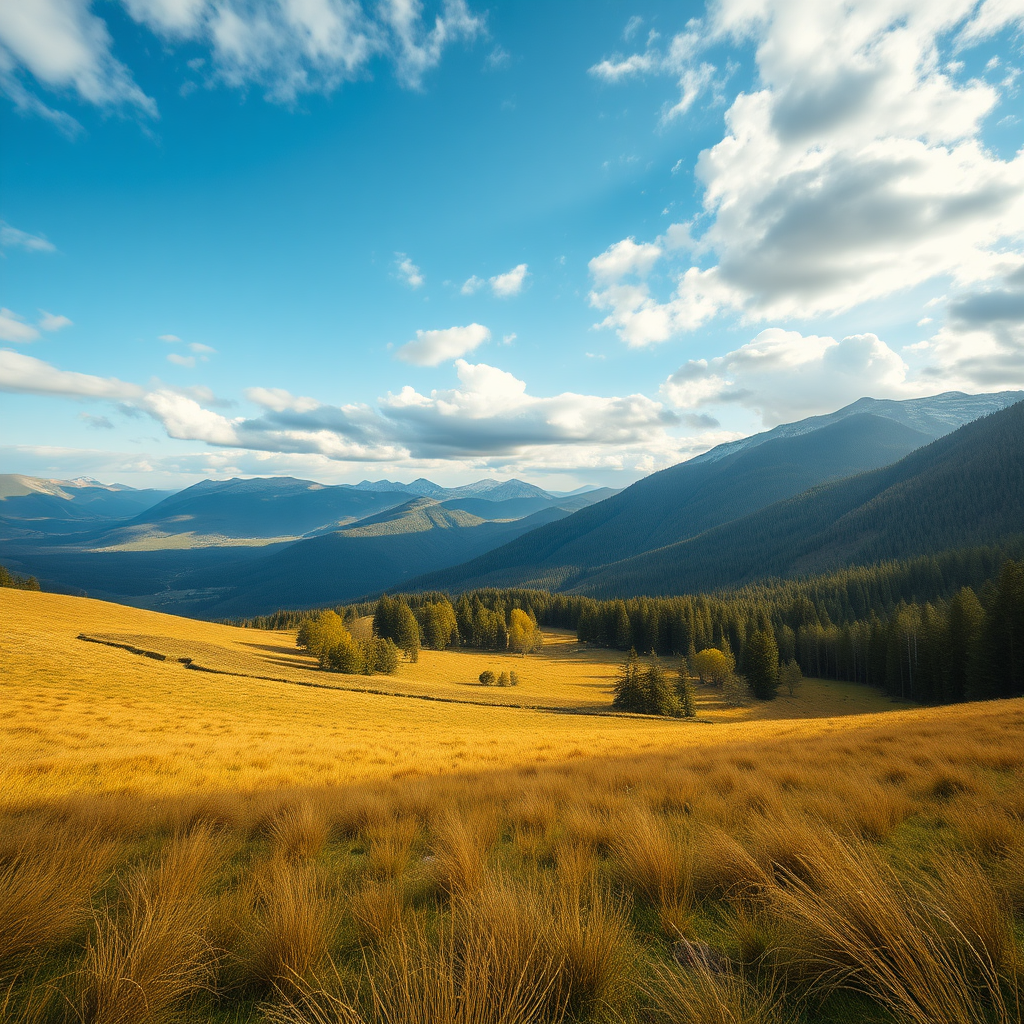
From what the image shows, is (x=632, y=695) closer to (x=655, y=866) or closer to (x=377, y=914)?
(x=655, y=866)

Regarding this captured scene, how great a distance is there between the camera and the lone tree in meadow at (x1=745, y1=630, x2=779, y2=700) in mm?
61938

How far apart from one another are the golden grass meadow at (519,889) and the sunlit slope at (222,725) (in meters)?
0.28

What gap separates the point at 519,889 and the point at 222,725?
68.0 feet

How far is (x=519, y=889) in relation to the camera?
367 centimetres

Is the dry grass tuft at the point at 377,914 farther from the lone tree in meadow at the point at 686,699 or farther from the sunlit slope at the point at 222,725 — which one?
the lone tree in meadow at the point at 686,699

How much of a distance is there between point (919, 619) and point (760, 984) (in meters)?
79.1

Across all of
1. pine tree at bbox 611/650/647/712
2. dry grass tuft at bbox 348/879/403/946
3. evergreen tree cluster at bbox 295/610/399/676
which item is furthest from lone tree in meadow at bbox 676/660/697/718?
dry grass tuft at bbox 348/879/403/946

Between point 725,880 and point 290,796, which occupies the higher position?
point 725,880

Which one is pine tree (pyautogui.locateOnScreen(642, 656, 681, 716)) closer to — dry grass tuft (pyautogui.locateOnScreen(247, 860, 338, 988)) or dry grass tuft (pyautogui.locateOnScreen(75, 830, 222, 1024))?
dry grass tuft (pyautogui.locateOnScreen(247, 860, 338, 988))

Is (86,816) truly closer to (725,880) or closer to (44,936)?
(44,936)

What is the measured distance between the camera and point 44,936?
122 inches

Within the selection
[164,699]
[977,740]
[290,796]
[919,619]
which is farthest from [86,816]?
[919,619]

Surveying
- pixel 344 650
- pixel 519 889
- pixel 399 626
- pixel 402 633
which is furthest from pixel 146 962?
pixel 399 626

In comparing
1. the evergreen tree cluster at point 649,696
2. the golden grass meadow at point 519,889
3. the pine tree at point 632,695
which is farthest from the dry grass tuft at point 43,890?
the pine tree at point 632,695
